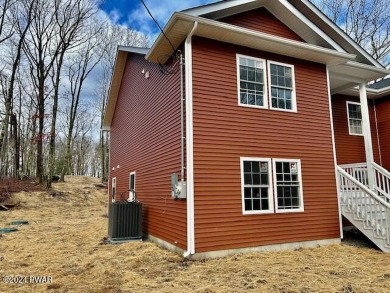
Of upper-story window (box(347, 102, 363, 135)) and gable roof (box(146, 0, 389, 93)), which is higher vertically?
gable roof (box(146, 0, 389, 93))

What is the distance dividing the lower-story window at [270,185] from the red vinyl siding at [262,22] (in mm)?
3743

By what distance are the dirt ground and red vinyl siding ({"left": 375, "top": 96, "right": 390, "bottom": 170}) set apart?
5784 millimetres

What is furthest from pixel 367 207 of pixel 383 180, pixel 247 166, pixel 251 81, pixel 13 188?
pixel 13 188

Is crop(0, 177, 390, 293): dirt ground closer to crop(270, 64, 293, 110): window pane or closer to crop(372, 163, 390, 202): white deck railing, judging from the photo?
crop(372, 163, 390, 202): white deck railing

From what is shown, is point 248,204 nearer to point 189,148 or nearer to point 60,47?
point 189,148

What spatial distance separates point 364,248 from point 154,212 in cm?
561

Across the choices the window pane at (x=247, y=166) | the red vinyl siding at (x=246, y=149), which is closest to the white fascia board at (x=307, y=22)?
the red vinyl siding at (x=246, y=149)

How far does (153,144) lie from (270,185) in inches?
148

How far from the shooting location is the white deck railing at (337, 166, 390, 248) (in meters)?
7.43

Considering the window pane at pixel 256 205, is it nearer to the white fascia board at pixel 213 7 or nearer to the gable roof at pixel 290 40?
the gable roof at pixel 290 40

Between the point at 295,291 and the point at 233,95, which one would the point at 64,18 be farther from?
the point at 295,291

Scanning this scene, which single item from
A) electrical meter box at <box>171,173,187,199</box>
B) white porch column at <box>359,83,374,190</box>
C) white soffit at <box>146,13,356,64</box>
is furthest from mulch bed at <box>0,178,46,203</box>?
white porch column at <box>359,83,374,190</box>

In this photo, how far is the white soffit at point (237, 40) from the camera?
Result: 7.07 meters

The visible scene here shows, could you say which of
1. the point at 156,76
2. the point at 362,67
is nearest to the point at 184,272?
the point at 156,76
